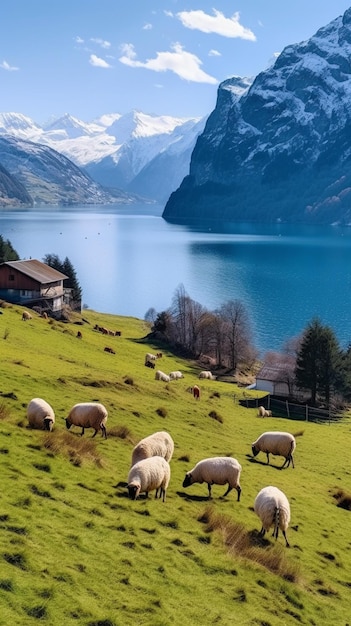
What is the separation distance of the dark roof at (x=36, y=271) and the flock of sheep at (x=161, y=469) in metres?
70.2

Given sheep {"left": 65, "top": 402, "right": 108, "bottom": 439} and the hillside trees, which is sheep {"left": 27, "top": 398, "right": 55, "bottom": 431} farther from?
the hillside trees

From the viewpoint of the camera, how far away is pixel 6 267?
316 ft

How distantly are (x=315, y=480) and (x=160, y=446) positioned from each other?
12.6 m

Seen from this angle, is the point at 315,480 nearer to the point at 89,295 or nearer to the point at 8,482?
the point at 8,482

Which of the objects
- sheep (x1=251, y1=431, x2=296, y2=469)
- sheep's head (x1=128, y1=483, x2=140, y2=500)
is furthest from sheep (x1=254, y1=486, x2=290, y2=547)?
sheep (x1=251, y1=431, x2=296, y2=469)

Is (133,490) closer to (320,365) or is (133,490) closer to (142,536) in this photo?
(142,536)

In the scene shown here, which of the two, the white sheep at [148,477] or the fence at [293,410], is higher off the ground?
the white sheep at [148,477]

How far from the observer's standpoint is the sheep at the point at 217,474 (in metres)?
24.9

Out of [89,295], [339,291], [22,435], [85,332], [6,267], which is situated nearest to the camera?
[22,435]

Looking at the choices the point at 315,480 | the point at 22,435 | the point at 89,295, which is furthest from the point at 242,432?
the point at 89,295

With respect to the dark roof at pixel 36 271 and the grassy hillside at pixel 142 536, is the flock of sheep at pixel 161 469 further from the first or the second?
the dark roof at pixel 36 271

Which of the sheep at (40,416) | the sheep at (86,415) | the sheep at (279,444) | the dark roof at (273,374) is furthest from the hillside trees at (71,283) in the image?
the sheep at (40,416)

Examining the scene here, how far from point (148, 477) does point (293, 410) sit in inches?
1883

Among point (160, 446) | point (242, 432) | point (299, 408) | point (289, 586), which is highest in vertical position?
point (160, 446)
